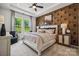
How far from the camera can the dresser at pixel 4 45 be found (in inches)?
88.6

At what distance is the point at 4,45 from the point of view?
2.28m

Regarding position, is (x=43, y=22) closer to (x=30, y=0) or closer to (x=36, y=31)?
(x=36, y=31)

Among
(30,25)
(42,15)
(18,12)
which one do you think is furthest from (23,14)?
(42,15)

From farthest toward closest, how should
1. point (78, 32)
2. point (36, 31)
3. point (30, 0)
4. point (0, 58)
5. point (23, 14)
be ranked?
point (78, 32), point (36, 31), point (23, 14), point (30, 0), point (0, 58)

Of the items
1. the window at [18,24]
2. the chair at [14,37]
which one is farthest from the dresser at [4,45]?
the window at [18,24]

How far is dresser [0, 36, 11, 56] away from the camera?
7.38ft

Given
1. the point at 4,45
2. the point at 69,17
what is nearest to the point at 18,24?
the point at 4,45

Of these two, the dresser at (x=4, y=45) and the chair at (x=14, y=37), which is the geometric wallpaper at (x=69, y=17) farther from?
the dresser at (x=4, y=45)

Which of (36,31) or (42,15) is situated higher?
(42,15)

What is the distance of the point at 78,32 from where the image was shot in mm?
3053

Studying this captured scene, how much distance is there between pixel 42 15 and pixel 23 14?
590 millimetres

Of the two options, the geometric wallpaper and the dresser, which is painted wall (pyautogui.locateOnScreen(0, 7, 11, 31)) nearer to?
the dresser

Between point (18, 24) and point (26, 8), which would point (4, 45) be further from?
point (26, 8)

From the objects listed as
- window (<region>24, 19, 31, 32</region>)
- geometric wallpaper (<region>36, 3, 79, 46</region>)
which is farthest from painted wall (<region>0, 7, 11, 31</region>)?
geometric wallpaper (<region>36, 3, 79, 46</region>)
